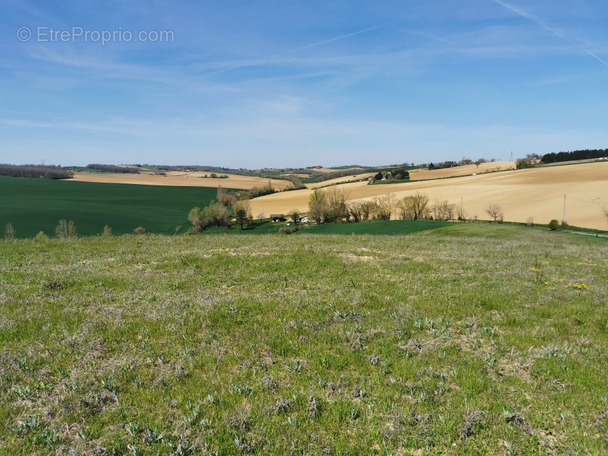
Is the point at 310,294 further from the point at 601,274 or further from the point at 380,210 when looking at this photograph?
the point at 380,210

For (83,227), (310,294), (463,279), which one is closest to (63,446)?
(310,294)

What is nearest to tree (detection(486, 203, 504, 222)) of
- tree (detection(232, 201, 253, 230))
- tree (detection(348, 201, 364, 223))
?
tree (detection(348, 201, 364, 223))

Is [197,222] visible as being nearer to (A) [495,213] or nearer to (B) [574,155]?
(A) [495,213]

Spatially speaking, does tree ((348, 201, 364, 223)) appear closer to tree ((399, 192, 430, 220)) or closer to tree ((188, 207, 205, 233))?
tree ((399, 192, 430, 220))

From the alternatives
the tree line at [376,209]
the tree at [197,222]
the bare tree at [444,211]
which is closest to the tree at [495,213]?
the bare tree at [444,211]

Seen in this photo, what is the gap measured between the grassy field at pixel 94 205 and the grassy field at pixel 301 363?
79187 mm

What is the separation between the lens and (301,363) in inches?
299

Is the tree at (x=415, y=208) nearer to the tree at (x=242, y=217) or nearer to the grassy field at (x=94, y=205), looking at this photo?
the tree at (x=242, y=217)

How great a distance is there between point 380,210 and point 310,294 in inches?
3738

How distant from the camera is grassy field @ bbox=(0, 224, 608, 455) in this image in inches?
213

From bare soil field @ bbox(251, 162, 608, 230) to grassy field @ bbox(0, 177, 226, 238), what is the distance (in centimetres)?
3188

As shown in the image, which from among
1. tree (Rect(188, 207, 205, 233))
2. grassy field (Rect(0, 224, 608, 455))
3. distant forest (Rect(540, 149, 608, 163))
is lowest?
tree (Rect(188, 207, 205, 233))

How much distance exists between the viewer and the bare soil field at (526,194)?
75.6 m

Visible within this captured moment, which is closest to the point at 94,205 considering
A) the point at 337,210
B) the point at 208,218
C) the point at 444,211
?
the point at 208,218
